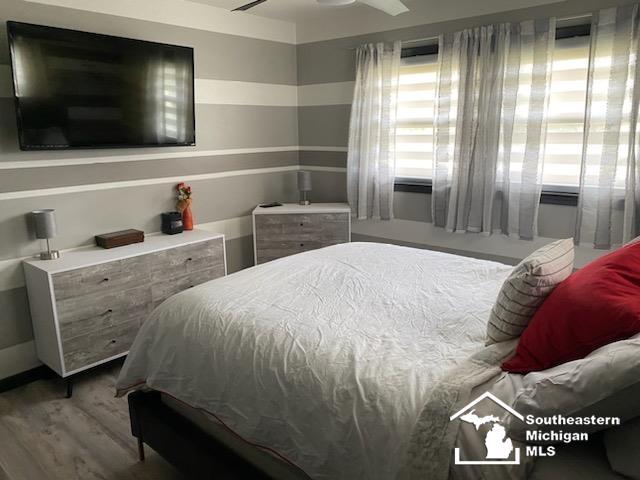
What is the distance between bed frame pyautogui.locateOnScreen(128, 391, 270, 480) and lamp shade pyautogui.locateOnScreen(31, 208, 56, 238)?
130 cm

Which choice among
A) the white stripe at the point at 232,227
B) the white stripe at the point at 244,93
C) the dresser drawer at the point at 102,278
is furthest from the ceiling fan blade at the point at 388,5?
the white stripe at the point at 232,227

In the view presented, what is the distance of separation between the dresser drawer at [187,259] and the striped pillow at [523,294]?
236cm

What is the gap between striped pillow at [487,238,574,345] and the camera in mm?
1531

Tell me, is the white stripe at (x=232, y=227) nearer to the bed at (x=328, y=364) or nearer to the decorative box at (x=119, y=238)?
the decorative box at (x=119, y=238)

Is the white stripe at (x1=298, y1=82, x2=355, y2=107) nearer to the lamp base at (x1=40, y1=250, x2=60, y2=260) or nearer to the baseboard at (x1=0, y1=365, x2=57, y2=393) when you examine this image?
the lamp base at (x1=40, y1=250, x2=60, y2=260)

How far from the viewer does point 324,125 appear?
181 inches

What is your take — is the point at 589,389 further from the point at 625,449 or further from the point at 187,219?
the point at 187,219

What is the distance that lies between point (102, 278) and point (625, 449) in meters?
2.81

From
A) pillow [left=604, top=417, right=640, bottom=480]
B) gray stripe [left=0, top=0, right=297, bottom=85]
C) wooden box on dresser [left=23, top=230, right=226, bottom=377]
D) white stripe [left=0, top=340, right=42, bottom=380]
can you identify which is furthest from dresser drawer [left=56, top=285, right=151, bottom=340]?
pillow [left=604, top=417, right=640, bottom=480]

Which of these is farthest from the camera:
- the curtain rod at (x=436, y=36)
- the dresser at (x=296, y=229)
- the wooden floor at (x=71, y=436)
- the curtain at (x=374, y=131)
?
the dresser at (x=296, y=229)

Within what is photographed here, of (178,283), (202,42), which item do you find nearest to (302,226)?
(178,283)

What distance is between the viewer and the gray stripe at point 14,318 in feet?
9.70

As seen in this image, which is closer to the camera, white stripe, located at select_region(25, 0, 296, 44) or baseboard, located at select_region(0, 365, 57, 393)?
baseboard, located at select_region(0, 365, 57, 393)

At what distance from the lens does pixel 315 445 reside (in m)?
1.46
